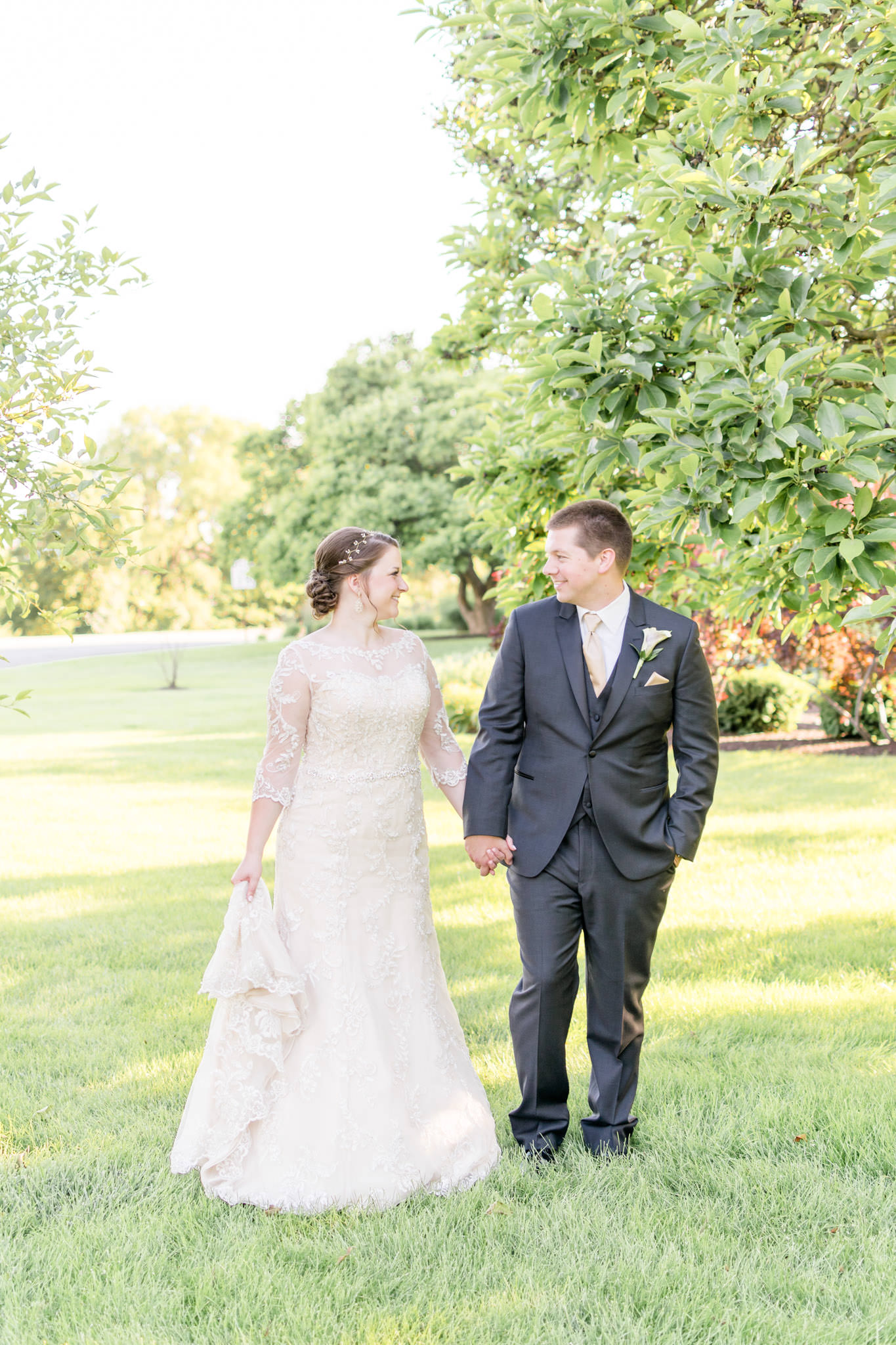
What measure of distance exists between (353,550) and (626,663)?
3.62 ft

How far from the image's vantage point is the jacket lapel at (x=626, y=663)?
3.68 m

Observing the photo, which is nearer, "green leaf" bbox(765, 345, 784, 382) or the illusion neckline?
"green leaf" bbox(765, 345, 784, 382)

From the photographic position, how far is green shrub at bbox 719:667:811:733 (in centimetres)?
1620

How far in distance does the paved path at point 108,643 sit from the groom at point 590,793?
40602 mm

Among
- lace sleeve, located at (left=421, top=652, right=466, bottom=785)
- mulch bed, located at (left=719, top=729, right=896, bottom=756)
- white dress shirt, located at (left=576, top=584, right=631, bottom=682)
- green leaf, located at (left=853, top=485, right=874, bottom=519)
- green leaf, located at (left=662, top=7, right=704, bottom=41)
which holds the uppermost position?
green leaf, located at (left=662, top=7, right=704, bottom=41)

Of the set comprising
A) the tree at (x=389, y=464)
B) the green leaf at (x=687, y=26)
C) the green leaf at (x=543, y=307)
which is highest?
the tree at (x=389, y=464)

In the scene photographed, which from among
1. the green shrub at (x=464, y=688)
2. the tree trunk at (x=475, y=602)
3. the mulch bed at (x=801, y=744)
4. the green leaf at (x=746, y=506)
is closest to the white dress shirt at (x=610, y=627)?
the green leaf at (x=746, y=506)

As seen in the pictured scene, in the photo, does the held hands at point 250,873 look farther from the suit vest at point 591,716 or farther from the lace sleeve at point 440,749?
the suit vest at point 591,716

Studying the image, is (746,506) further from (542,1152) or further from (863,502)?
(542,1152)

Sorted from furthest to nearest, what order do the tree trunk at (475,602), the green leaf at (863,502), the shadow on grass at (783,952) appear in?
the tree trunk at (475,602) < the shadow on grass at (783,952) < the green leaf at (863,502)

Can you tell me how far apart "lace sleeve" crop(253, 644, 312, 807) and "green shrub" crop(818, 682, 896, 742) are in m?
11.4

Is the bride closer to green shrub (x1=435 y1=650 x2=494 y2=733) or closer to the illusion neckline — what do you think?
the illusion neckline

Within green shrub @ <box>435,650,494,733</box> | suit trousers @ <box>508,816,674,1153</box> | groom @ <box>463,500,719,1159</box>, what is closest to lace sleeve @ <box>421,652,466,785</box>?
groom @ <box>463,500,719,1159</box>

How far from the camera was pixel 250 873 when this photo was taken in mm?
3824
